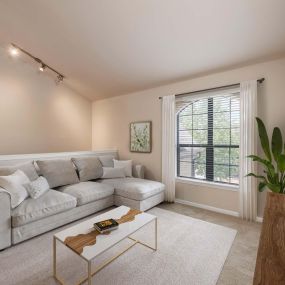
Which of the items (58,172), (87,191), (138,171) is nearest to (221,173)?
(138,171)

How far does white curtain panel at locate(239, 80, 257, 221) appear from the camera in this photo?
9.51ft

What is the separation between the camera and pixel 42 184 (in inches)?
111

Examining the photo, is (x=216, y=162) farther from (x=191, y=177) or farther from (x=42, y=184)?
(x=42, y=184)

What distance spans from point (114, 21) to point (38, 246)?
3.06m

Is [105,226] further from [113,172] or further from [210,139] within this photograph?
[210,139]

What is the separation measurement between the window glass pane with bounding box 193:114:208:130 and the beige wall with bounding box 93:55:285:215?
0.53 m

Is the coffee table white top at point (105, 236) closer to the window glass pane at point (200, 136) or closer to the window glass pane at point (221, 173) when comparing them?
the window glass pane at point (221, 173)

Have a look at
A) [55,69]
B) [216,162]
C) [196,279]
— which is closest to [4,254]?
[196,279]

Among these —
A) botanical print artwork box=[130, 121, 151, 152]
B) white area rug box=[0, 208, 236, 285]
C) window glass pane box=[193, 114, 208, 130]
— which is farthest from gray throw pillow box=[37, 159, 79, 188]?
window glass pane box=[193, 114, 208, 130]

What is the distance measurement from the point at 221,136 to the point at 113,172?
2.24 meters

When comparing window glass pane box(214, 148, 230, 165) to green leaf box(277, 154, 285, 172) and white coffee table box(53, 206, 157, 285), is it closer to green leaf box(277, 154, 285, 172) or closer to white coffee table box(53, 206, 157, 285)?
green leaf box(277, 154, 285, 172)

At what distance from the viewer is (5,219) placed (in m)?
2.15

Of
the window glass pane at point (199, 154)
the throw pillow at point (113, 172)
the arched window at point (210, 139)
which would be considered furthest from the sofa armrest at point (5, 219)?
the window glass pane at point (199, 154)

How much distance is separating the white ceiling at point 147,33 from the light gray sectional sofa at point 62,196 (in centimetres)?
201
